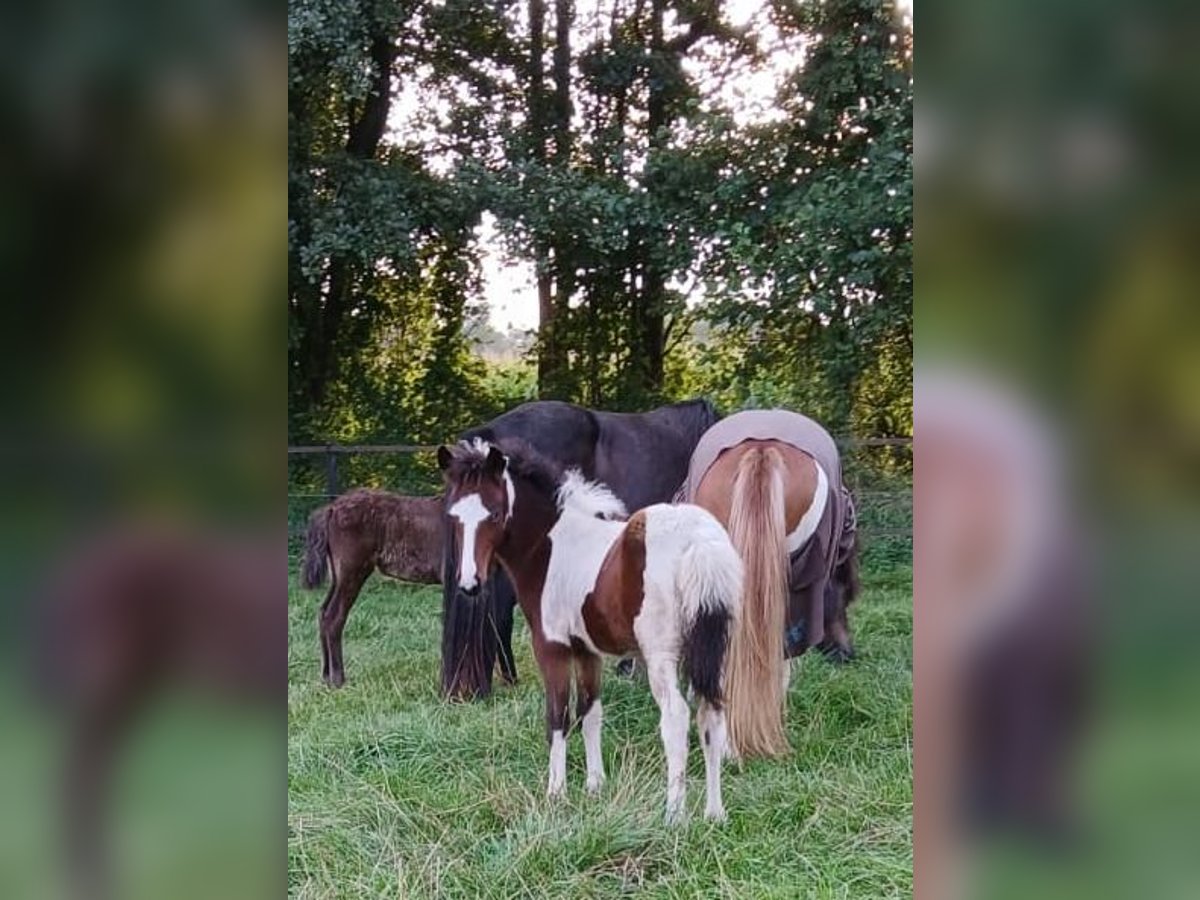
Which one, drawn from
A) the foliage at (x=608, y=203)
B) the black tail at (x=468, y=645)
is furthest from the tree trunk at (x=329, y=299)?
the black tail at (x=468, y=645)

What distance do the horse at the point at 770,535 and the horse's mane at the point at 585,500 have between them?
31 centimetres

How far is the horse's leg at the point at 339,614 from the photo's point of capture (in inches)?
106

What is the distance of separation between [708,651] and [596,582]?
0.98 ft

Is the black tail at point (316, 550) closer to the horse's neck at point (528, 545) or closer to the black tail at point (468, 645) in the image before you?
the black tail at point (468, 645)

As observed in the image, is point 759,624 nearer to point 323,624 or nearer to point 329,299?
point 323,624

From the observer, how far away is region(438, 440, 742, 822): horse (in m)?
1.93

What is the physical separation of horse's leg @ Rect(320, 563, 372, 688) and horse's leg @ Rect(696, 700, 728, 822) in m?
1.19
